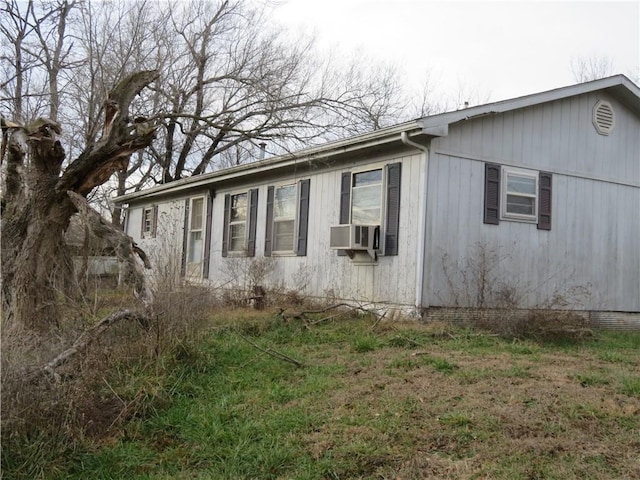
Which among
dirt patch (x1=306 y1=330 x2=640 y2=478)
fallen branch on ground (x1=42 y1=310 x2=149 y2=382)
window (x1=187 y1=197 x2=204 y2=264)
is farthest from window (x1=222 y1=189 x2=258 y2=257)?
dirt patch (x1=306 y1=330 x2=640 y2=478)

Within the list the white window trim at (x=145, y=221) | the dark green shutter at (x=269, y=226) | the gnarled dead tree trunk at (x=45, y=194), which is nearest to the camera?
the gnarled dead tree trunk at (x=45, y=194)

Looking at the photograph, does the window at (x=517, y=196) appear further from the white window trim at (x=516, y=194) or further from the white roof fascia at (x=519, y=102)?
the white roof fascia at (x=519, y=102)

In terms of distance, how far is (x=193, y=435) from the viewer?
4.43 metres

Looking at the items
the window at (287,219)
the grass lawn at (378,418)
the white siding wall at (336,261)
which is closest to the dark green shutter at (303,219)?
the window at (287,219)

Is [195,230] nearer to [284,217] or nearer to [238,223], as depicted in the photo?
[238,223]

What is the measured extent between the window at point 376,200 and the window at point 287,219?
1130mm

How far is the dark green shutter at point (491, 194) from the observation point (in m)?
8.91

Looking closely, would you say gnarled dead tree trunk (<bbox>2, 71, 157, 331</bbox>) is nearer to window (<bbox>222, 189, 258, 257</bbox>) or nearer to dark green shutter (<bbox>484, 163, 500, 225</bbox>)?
dark green shutter (<bbox>484, 163, 500, 225</bbox>)

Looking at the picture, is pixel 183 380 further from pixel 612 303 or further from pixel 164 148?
pixel 164 148

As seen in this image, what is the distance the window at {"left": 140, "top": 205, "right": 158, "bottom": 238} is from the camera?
55.5ft

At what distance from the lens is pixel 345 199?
988 cm

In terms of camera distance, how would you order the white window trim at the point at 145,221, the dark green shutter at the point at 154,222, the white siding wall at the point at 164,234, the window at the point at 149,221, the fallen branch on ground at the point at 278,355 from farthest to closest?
the white window trim at the point at 145,221, the window at the point at 149,221, the dark green shutter at the point at 154,222, the white siding wall at the point at 164,234, the fallen branch on ground at the point at 278,355

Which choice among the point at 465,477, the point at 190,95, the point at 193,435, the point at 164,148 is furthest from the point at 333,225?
the point at 164,148

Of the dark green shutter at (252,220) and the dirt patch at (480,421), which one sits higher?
the dark green shutter at (252,220)
